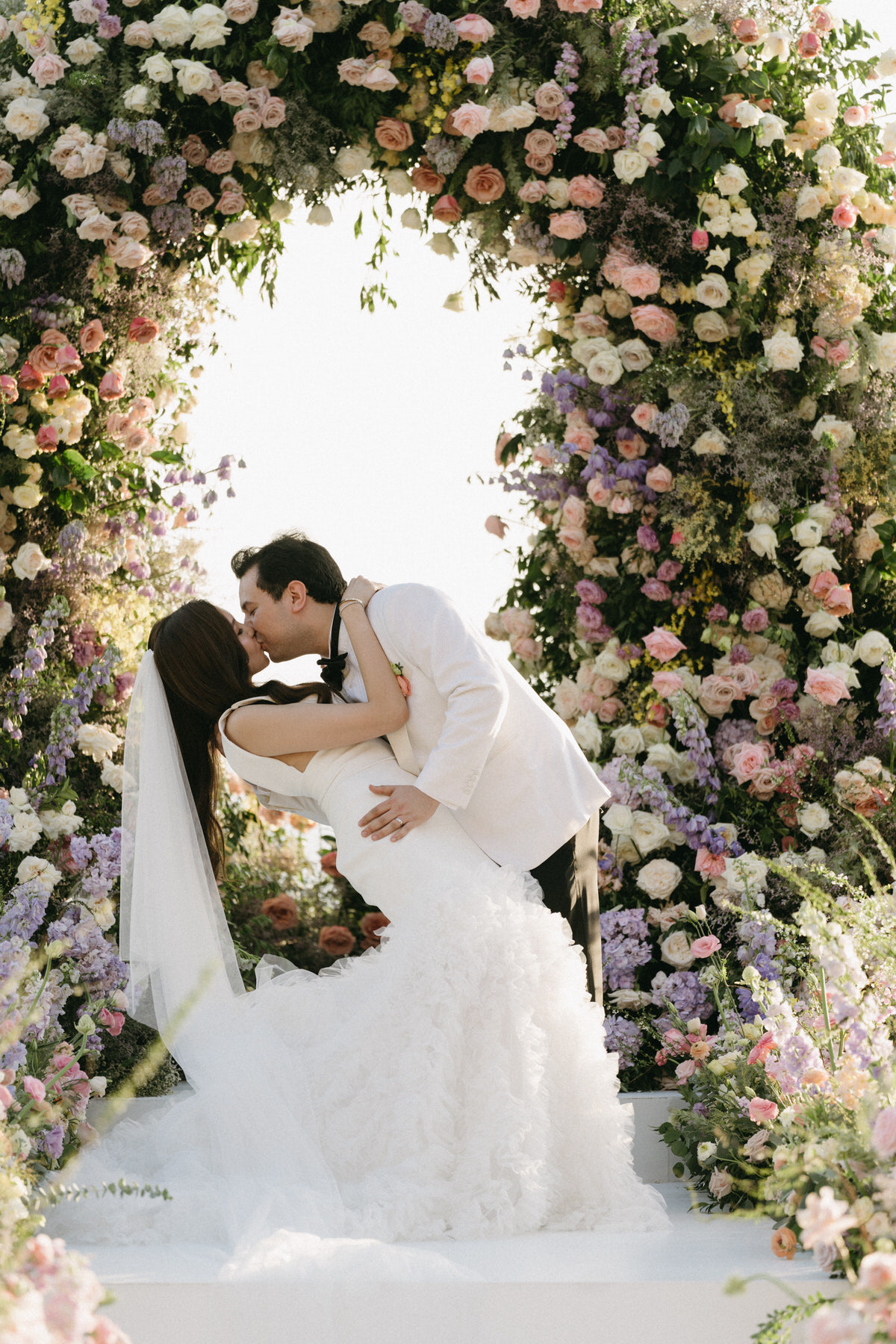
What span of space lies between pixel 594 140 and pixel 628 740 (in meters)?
2.10

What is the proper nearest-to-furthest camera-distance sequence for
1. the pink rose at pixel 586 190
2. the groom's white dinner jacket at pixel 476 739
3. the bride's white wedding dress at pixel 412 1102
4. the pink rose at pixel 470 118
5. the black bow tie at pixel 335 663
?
the bride's white wedding dress at pixel 412 1102, the groom's white dinner jacket at pixel 476 739, the black bow tie at pixel 335 663, the pink rose at pixel 470 118, the pink rose at pixel 586 190

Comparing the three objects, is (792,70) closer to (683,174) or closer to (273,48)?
(683,174)

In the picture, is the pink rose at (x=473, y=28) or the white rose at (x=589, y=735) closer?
the pink rose at (x=473, y=28)

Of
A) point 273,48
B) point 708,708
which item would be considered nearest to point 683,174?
point 273,48

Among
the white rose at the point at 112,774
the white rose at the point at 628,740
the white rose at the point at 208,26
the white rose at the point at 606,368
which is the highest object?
the white rose at the point at 208,26

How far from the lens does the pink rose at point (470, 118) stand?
418cm

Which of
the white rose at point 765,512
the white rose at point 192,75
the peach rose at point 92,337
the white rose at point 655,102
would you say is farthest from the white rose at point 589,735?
the white rose at point 192,75

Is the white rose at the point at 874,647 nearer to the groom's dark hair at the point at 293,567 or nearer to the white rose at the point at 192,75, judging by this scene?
the groom's dark hair at the point at 293,567

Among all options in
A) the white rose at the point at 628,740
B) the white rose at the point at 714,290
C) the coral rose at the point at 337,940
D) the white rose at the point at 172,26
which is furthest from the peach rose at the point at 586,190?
the coral rose at the point at 337,940

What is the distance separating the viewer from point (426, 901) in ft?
10.2

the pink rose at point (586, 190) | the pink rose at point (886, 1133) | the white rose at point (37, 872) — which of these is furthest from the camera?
the pink rose at point (586, 190)

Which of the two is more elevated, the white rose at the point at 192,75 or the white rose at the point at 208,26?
the white rose at the point at 208,26

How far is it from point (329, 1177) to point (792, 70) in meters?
4.01

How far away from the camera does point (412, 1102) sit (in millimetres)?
2836
